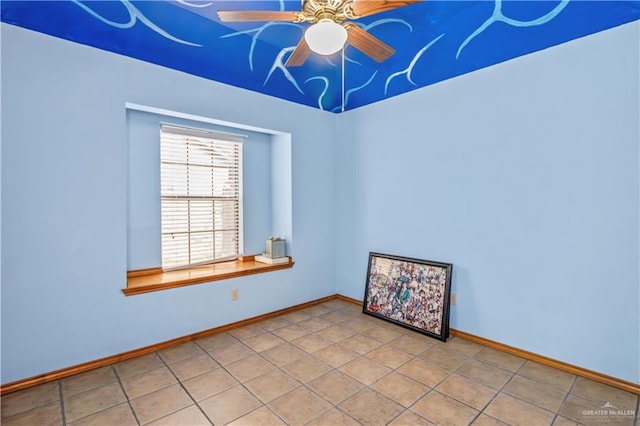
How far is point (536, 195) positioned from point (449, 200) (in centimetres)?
78

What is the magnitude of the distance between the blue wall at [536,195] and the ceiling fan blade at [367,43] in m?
1.24

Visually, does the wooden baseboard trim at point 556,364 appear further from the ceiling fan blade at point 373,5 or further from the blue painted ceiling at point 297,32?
the ceiling fan blade at point 373,5

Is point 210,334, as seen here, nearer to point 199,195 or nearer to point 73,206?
point 199,195

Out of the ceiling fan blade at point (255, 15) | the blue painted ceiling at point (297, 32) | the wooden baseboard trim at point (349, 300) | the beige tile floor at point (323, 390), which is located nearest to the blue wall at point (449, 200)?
the blue painted ceiling at point (297, 32)

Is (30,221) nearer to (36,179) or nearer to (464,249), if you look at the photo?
(36,179)

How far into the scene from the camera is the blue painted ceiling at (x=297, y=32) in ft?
7.52

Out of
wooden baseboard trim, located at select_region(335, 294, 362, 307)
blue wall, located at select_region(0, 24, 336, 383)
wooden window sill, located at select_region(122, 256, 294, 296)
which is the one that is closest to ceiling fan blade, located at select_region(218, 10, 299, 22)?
blue wall, located at select_region(0, 24, 336, 383)

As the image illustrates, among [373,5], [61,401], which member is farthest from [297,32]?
[61,401]

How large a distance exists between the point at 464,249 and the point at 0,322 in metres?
3.93

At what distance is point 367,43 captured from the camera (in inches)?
88.8

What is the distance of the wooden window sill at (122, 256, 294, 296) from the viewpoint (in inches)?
115

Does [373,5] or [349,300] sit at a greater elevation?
[373,5]

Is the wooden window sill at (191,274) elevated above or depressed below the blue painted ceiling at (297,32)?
below

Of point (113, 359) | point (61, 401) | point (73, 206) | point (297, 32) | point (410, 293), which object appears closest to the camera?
point (61, 401)
